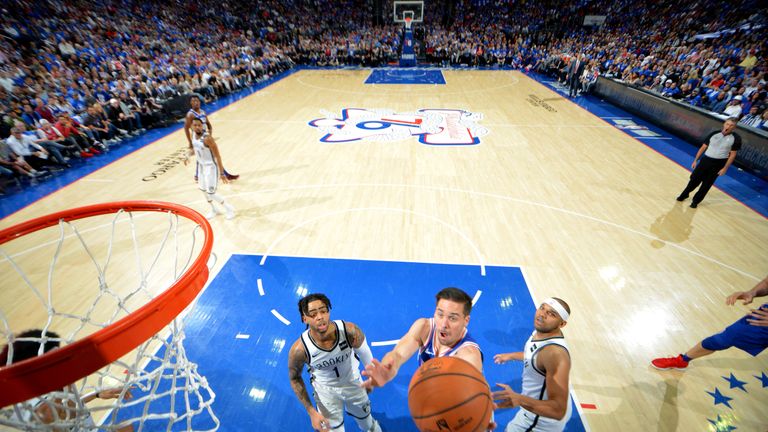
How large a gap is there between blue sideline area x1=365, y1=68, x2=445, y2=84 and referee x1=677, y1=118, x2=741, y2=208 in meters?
13.4

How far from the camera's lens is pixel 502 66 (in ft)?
75.4

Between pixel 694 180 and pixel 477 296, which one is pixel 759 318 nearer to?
pixel 477 296

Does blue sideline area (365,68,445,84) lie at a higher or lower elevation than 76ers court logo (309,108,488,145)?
higher

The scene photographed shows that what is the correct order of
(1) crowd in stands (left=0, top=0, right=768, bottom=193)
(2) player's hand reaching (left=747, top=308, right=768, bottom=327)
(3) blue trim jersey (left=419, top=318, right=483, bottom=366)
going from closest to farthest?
1. (3) blue trim jersey (left=419, top=318, right=483, bottom=366)
2. (2) player's hand reaching (left=747, top=308, right=768, bottom=327)
3. (1) crowd in stands (left=0, top=0, right=768, bottom=193)

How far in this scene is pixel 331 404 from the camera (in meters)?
2.66

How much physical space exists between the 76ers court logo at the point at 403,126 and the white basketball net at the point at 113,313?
Answer: 5.73 m

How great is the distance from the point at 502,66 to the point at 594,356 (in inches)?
904

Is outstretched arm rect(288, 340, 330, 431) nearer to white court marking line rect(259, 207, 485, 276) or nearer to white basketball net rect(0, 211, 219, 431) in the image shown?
white basketball net rect(0, 211, 219, 431)

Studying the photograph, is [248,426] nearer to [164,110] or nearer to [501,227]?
[501,227]

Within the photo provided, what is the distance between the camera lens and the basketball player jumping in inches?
74.7

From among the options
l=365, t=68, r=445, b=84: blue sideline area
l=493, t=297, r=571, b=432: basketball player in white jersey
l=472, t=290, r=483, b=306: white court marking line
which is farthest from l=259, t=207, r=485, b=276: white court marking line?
l=365, t=68, r=445, b=84: blue sideline area

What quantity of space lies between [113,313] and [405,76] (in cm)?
1843

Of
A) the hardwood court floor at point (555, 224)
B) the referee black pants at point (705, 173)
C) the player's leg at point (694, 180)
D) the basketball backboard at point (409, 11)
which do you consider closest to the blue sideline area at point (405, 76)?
the basketball backboard at point (409, 11)

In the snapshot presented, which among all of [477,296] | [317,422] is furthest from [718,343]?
[317,422]
